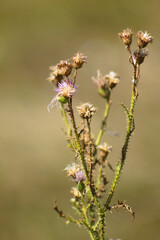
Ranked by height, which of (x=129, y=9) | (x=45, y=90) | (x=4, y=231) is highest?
(x=129, y=9)

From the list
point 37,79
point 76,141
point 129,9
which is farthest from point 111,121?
point 76,141

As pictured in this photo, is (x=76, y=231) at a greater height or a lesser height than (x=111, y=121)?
lesser

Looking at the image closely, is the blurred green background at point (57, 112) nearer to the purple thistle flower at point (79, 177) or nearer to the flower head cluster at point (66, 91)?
the purple thistle flower at point (79, 177)

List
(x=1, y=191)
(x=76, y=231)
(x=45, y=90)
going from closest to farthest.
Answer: (x=76, y=231), (x=1, y=191), (x=45, y=90)

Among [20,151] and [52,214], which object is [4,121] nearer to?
[20,151]

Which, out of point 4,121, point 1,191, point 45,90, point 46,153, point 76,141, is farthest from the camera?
point 45,90

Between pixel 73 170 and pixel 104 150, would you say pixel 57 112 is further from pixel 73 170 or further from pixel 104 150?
pixel 73 170

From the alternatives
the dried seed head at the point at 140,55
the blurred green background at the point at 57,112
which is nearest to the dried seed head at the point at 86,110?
the dried seed head at the point at 140,55
